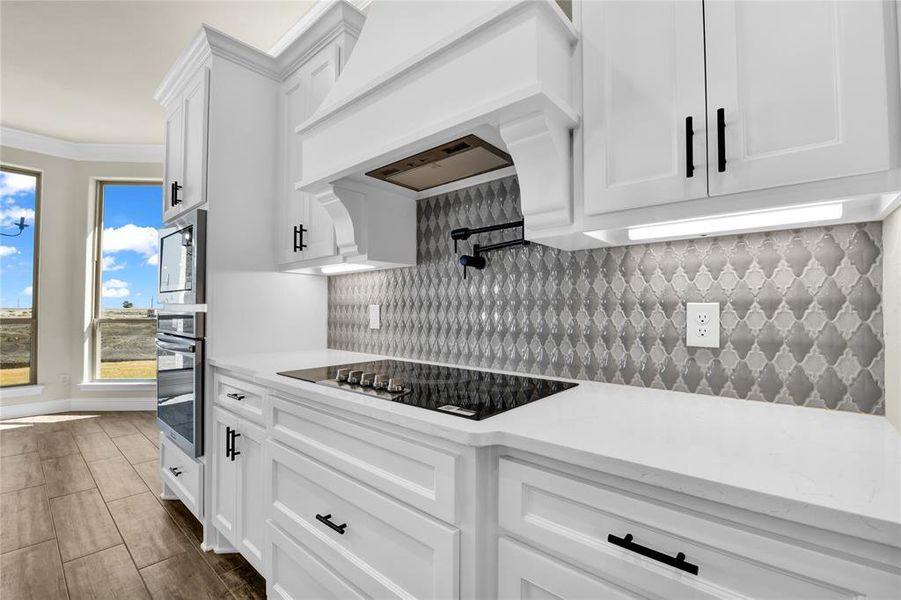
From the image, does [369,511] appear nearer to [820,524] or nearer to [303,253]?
[820,524]

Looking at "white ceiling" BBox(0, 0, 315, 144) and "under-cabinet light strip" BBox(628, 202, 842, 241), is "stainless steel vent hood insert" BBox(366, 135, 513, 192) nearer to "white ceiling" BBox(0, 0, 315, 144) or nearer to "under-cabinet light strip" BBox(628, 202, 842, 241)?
"under-cabinet light strip" BBox(628, 202, 842, 241)

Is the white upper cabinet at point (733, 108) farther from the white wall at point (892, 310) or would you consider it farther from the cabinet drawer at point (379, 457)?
the cabinet drawer at point (379, 457)

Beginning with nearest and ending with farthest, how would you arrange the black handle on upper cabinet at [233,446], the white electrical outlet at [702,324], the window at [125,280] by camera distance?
the white electrical outlet at [702,324] → the black handle on upper cabinet at [233,446] → the window at [125,280]

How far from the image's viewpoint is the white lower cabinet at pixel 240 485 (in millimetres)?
1798

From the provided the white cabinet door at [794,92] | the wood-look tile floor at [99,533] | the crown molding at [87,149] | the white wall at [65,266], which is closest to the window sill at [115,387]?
the white wall at [65,266]

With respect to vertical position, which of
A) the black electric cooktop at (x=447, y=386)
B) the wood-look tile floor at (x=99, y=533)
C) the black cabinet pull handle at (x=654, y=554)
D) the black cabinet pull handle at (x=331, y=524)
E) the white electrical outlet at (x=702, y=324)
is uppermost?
the white electrical outlet at (x=702, y=324)

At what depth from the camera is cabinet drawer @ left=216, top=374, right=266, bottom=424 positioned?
1.79m

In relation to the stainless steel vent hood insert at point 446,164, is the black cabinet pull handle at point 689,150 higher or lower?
lower

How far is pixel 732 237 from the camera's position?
1228mm

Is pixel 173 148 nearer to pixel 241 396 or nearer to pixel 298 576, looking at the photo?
pixel 241 396

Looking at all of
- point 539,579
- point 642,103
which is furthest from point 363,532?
point 642,103

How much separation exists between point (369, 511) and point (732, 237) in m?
1.27

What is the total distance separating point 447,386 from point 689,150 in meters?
0.93

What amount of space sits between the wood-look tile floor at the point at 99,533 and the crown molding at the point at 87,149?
306 cm
